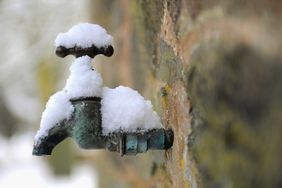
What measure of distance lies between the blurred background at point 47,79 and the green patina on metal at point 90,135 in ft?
2.39

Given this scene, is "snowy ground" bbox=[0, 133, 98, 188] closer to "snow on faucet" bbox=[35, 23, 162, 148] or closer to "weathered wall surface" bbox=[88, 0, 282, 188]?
"weathered wall surface" bbox=[88, 0, 282, 188]

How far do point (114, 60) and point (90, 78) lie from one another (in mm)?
2020

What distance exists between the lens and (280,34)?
34.0 inches

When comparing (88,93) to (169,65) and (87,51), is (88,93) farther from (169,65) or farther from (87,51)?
(169,65)

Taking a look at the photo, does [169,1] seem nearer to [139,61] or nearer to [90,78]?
[90,78]

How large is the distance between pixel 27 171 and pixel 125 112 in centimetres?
1150

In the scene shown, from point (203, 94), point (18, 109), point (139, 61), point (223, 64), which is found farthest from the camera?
point (18, 109)

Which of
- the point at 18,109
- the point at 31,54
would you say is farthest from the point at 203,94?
the point at 18,109

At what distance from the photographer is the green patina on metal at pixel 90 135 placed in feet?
4.34

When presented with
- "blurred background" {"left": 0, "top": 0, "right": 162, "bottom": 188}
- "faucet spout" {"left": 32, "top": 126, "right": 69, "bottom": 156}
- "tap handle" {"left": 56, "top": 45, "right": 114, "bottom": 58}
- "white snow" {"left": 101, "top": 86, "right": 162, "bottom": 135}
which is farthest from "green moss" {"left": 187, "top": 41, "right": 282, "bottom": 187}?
"blurred background" {"left": 0, "top": 0, "right": 162, "bottom": 188}

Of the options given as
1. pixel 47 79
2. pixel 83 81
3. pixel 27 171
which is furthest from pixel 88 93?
pixel 27 171

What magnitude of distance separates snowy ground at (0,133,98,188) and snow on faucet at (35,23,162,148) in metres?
6.73

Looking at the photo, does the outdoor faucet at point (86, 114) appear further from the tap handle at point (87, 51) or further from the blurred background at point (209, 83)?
the blurred background at point (209, 83)

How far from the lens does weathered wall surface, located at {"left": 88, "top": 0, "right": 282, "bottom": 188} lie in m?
0.94
